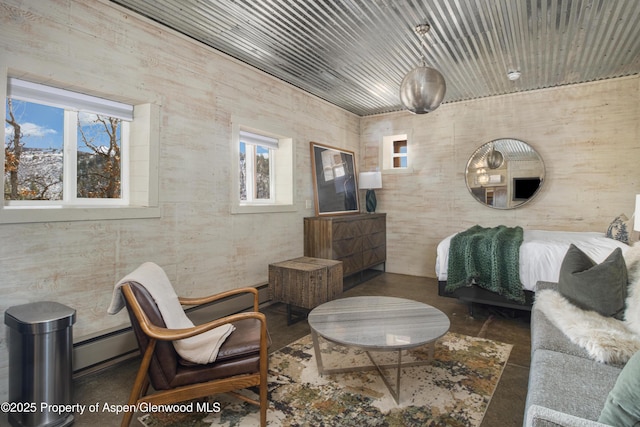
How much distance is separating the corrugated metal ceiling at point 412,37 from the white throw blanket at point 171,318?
7.13ft

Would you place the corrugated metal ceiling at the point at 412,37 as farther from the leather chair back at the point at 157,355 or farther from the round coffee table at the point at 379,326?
the round coffee table at the point at 379,326

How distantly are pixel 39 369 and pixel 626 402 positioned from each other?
2619 millimetres

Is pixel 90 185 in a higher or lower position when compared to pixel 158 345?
higher

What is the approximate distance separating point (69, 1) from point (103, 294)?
2163 mm

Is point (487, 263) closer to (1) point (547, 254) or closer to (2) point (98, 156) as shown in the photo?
(1) point (547, 254)

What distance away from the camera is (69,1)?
7.83 ft

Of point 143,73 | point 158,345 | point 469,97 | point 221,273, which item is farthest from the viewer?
point 469,97

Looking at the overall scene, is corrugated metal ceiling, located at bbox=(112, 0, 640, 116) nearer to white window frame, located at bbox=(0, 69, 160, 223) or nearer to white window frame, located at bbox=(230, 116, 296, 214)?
white window frame, located at bbox=(230, 116, 296, 214)

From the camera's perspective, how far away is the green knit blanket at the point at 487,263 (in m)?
3.37

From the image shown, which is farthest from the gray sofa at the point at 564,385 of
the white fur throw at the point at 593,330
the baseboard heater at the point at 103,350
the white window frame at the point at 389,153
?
the white window frame at the point at 389,153

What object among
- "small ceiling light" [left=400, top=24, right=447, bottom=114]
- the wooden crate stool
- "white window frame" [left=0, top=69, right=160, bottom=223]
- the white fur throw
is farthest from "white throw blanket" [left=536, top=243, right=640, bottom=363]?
"white window frame" [left=0, top=69, right=160, bottom=223]

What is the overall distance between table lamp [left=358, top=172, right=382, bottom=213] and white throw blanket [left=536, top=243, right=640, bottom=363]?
356 centimetres

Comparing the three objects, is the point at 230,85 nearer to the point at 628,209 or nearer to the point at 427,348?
the point at 427,348

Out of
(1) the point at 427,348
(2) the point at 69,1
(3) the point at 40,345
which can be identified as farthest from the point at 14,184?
(1) the point at 427,348
